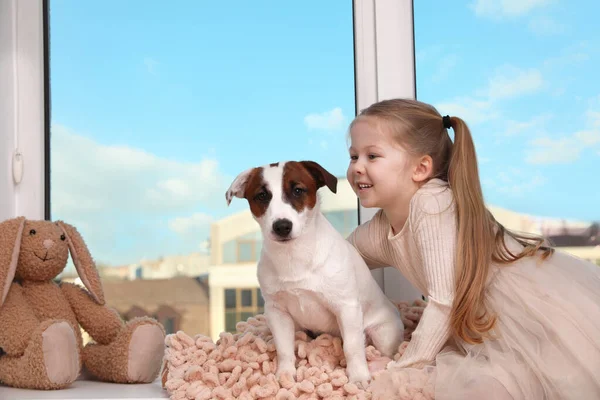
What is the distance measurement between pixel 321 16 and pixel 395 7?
0.76ft

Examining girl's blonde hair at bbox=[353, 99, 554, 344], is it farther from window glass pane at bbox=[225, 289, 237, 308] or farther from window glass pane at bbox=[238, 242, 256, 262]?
window glass pane at bbox=[225, 289, 237, 308]

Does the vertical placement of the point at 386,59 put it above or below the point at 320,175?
above

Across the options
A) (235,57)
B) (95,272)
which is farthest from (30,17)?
(95,272)

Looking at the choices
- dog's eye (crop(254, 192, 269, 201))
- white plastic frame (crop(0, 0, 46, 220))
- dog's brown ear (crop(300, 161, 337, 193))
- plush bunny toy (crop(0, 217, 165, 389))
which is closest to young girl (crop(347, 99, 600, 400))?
dog's brown ear (crop(300, 161, 337, 193))

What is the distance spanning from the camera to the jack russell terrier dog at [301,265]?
4.34 feet

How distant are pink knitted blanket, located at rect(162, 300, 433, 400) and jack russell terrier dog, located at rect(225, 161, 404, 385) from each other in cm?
4

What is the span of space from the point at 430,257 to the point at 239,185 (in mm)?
444

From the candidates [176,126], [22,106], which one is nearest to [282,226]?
[176,126]

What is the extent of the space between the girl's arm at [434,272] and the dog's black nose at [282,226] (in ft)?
1.06

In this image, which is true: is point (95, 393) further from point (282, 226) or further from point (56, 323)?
point (282, 226)

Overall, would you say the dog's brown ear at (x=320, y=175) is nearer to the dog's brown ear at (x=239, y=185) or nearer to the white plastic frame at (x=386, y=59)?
the dog's brown ear at (x=239, y=185)

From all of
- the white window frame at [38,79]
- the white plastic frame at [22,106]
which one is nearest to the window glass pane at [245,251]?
the white window frame at [38,79]

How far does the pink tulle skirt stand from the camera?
1221 millimetres

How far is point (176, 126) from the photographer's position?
197cm
